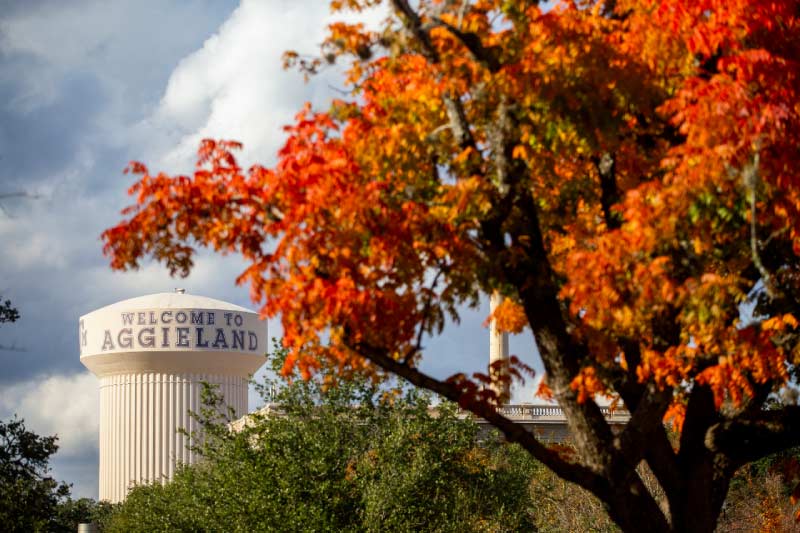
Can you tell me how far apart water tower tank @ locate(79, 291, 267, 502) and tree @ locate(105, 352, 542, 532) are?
43678 mm

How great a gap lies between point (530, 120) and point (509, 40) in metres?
0.80

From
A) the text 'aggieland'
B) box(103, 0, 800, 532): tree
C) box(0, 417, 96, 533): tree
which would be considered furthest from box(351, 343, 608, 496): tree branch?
the text 'aggieland'

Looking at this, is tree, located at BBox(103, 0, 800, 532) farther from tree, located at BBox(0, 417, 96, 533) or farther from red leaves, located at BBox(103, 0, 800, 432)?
tree, located at BBox(0, 417, 96, 533)

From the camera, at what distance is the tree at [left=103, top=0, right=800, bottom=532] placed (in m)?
11.9

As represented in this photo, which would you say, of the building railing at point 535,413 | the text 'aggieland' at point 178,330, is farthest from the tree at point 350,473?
the text 'aggieland' at point 178,330

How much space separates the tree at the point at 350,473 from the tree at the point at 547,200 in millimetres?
15263

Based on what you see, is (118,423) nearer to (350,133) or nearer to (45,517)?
(45,517)

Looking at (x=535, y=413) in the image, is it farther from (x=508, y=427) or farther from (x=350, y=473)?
(x=508, y=427)

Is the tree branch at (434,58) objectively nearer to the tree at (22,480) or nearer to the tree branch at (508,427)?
the tree branch at (508,427)

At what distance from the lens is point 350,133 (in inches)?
509

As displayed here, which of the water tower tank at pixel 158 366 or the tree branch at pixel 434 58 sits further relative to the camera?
the water tower tank at pixel 158 366

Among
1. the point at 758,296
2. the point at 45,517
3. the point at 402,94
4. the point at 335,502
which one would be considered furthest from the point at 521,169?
the point at 45,517

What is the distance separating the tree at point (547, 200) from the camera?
11.9 meters

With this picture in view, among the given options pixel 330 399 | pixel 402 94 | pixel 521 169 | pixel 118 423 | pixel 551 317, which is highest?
pixel 118 423
